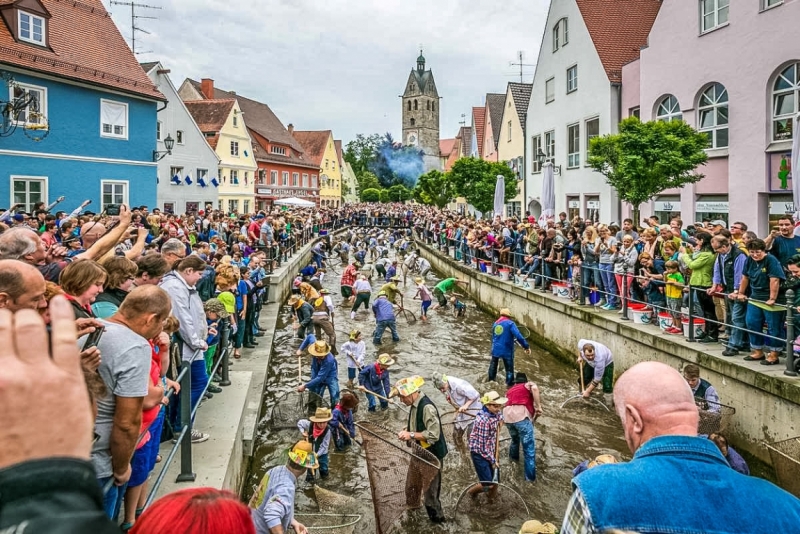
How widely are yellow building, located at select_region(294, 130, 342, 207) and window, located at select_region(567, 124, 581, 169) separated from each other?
50.6m

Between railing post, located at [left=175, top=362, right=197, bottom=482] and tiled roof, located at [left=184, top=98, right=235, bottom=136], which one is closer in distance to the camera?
railing post, located at [left=175, top=362, right=197, bottom=482]

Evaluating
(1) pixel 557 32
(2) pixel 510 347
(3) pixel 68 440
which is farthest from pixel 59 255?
(1) pixel 557 32

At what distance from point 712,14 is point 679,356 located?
42.9 feet

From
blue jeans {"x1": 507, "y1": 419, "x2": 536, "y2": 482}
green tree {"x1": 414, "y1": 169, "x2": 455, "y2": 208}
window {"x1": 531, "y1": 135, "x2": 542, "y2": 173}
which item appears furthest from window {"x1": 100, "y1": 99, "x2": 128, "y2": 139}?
green tree {"x1": 414, "y1": 169, "x2": 455, "y2": 208}

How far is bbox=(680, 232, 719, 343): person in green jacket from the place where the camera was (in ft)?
31.7

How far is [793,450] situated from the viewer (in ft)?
23.1

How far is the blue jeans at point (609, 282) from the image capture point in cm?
1302

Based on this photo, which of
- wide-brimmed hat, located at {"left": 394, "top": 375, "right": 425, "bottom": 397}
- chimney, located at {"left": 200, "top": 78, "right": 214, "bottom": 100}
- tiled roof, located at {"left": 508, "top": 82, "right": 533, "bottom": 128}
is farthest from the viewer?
chimney, located at {"left": 200, "top": 78, "right": 214, "bottom": 100}

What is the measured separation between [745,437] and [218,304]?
25.3ft

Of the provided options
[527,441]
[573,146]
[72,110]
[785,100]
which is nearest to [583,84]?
[573,146]

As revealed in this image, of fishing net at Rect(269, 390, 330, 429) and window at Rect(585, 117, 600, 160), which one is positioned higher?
window at Rect(585, 117, 600, 160)

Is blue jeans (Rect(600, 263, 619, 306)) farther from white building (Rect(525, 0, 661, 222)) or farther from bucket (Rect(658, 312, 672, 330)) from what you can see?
white building (Rect(525, 0, 661, 222))

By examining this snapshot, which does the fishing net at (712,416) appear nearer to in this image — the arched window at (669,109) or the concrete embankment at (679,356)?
the concrete embankment at (679,356)

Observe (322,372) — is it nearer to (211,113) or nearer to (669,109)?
(669,109)
